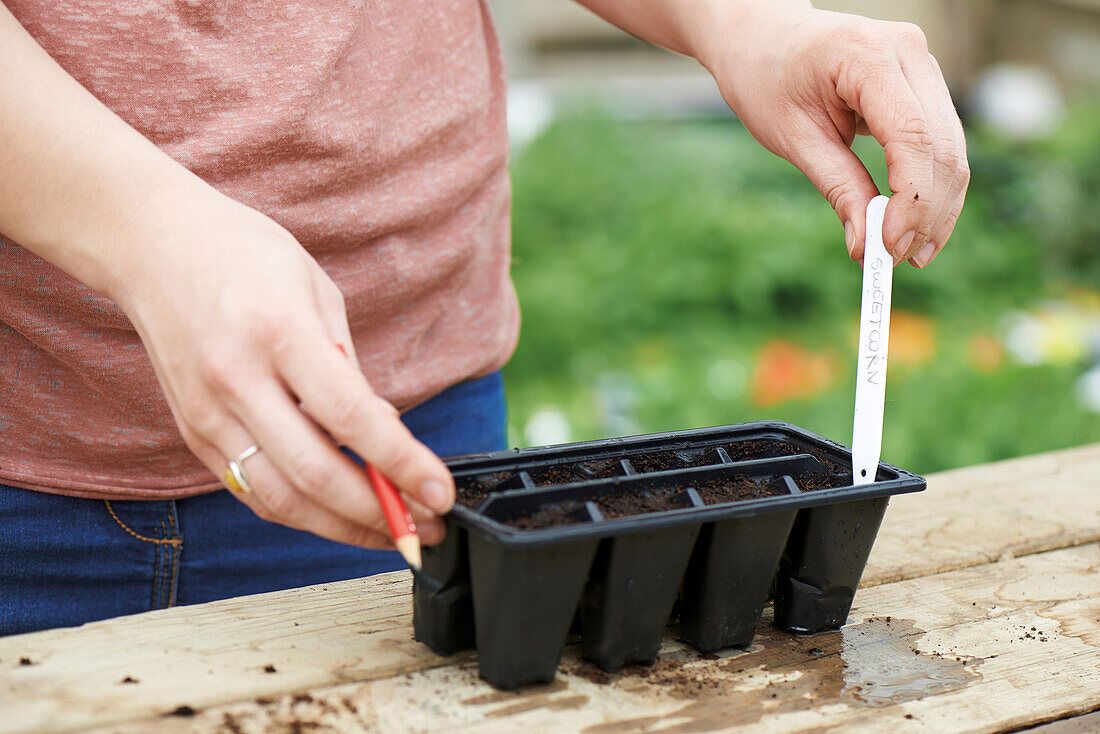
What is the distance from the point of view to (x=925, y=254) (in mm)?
1130

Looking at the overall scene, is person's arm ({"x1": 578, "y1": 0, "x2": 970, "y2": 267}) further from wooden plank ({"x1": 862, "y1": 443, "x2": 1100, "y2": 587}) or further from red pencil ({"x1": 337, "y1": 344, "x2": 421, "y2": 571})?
red pencil ({"x1": 337, "y1": 344, "x2": 421, "y2": 571})

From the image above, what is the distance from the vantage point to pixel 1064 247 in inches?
180

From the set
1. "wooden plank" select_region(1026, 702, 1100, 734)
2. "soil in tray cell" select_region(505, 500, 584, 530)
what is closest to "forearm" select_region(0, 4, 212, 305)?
"soil in tray cell" select_region(505, 500, 584, 530)

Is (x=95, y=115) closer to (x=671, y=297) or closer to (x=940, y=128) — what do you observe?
(x=940, y=128)

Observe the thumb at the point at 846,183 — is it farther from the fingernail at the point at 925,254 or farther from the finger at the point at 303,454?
the finger at the point at 303,454

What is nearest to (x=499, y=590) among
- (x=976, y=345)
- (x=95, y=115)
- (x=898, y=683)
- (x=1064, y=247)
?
(x=898, y=683)

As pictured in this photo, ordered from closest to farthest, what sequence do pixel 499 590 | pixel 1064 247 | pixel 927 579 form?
pixel 499 590
pixel 927 579
pixel 1064 247

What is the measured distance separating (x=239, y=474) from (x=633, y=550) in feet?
1.14

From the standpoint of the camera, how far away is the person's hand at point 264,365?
763mm

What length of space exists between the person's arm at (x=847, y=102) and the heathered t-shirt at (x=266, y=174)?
372 millimetres

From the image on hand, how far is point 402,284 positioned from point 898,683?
739mm

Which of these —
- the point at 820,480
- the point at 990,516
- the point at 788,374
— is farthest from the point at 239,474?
the point at 788,374

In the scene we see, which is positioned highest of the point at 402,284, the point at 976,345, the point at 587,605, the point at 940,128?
the point at 940,128

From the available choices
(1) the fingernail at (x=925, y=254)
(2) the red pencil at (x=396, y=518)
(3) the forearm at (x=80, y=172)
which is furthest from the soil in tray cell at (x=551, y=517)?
(1) the fingernail at (x=925, y=254)
